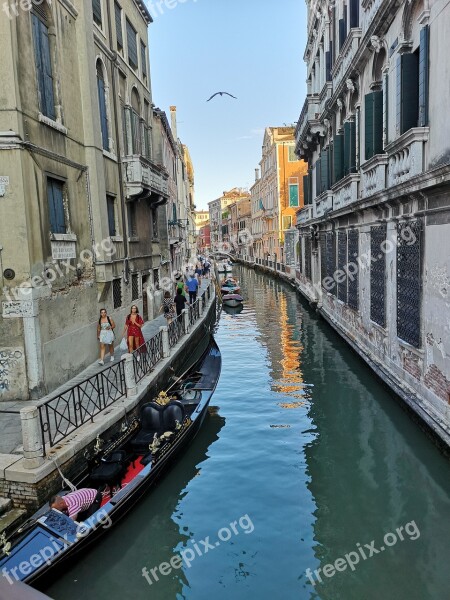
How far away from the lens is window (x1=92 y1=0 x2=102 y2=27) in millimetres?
11000

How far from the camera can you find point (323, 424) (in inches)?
339

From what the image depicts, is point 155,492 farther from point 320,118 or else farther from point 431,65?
point 320,118

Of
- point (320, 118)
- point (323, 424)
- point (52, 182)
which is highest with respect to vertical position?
point (320, 118)

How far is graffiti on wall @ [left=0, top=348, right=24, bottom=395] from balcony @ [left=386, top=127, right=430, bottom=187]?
6895 millimetres

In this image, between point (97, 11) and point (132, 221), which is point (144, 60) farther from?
point (132, 221)

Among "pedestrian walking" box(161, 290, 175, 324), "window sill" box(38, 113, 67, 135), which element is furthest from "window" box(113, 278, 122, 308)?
"window sill" box(38, 113, 67, 135)

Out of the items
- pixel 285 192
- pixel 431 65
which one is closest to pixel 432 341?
pixel 431 65

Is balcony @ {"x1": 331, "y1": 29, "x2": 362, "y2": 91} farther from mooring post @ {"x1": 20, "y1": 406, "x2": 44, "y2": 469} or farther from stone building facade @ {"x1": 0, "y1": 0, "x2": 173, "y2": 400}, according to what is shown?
mooring post @ {"x1": 20, "y1": 406, "x2": 44, "y2": 469}

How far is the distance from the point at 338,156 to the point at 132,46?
280 inches

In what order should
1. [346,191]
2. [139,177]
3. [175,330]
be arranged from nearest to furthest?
[175,330] → [346,191] → [139,177]

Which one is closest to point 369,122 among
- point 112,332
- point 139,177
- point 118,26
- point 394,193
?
point 394,193

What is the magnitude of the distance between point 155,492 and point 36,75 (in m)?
6.97

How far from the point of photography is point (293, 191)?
3897 cm

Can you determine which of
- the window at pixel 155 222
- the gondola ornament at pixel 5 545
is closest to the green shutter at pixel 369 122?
the window at pixel 155 222
